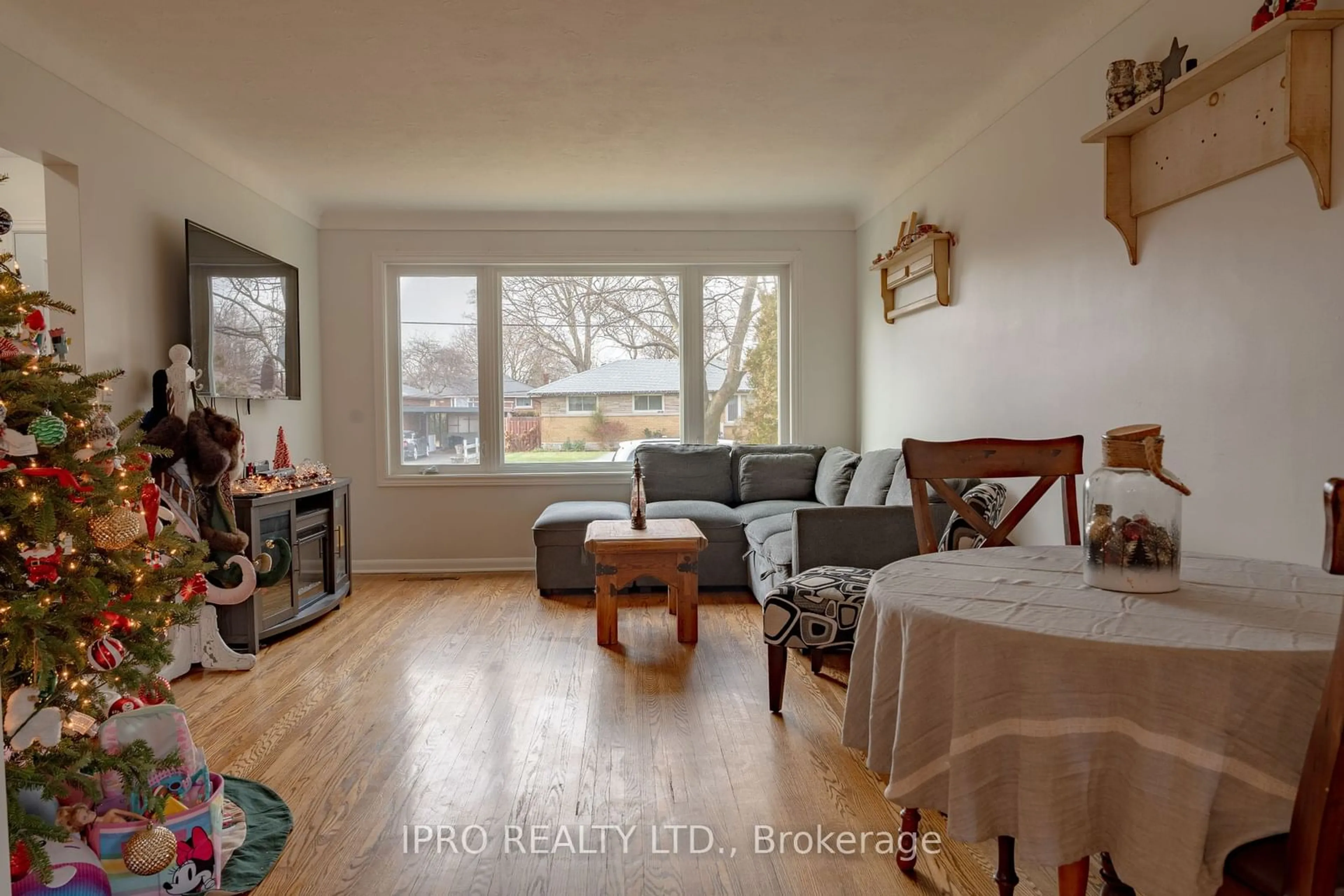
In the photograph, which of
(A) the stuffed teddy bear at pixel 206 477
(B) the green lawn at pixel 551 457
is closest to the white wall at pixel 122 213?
(A) the stuffed teddy bear at pixel 206 477

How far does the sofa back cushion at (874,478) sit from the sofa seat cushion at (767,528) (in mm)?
337

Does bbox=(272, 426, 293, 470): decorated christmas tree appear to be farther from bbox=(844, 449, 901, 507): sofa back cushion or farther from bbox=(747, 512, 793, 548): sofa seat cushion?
bbox=(844, 449, 901, 507): sofa back cushion

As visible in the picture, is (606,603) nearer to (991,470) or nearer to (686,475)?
(686,475)

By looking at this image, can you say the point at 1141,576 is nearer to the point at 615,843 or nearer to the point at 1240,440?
the point at 1240,440

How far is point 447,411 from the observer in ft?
19.1

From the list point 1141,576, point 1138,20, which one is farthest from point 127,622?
point 1138,20

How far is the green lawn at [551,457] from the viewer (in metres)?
5.88

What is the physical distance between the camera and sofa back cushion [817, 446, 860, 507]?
194 inches

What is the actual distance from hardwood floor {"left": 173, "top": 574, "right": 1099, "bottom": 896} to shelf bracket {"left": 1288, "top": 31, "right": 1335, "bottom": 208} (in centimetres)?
171

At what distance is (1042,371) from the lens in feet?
10.5

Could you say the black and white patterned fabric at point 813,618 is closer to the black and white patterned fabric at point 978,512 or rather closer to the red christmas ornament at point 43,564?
the black and white patterned fabric at point 978,512

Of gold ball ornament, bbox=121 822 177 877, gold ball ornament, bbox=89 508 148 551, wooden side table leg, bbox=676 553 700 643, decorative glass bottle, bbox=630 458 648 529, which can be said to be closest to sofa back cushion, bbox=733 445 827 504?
decorative glass bottle, bbox=630 458 648 529

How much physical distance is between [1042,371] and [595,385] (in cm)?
331

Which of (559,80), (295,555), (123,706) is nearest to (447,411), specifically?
(295,555)
